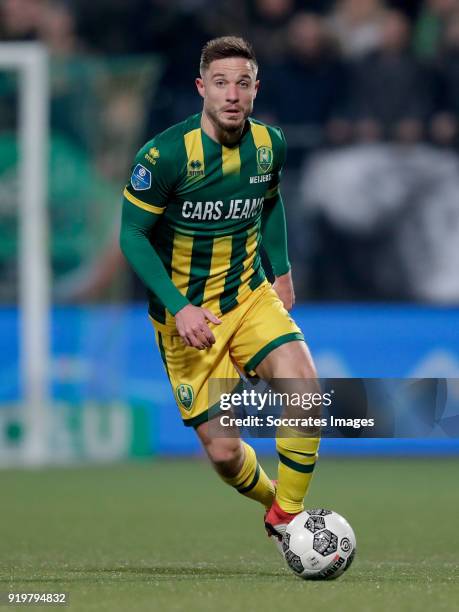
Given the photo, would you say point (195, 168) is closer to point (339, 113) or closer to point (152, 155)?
point (152, 155)

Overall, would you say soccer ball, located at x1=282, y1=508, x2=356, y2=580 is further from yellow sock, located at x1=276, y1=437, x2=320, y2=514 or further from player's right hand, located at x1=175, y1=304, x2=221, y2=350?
player's right hand, located at x1=175, y1=304, x2=221, y2=350

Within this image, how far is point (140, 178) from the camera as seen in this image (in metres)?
5.09

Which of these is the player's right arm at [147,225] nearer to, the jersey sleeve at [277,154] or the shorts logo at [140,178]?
the shorts logo at [140,178]

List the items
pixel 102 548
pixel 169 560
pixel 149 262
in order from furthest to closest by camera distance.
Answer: pixel 102 548, pixel 169 560, pixel 149 262

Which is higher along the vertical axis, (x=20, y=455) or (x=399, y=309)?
(x=399, y=309)

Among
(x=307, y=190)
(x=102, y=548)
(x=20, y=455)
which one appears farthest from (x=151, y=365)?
(x=102, y=548)

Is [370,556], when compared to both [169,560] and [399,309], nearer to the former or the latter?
[169,560]

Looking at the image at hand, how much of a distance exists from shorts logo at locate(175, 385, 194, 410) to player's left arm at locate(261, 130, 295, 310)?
0.56 metres

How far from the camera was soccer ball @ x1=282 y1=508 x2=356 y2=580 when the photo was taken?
4781 millimetres

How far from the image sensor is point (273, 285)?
5711 mm

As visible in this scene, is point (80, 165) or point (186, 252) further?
point (80, 165)

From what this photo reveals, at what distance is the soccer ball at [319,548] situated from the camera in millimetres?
4781

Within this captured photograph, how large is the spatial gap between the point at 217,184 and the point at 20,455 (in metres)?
6.39

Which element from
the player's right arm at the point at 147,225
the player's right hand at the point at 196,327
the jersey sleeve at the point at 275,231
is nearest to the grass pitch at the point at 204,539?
the player's right hand at the point at 196,327
